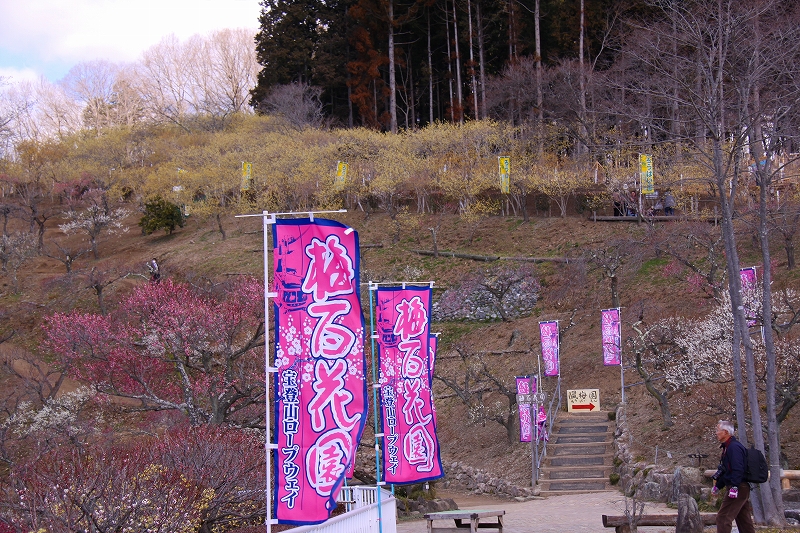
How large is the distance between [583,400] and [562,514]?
8.27 metres

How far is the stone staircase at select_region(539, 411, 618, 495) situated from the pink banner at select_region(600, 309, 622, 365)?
161cm

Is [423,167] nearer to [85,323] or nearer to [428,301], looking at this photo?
[85,323]

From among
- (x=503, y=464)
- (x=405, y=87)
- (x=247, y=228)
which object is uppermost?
(x=405, y=87)

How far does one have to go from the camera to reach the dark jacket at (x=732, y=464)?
325 inches

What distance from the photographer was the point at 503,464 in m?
20.7

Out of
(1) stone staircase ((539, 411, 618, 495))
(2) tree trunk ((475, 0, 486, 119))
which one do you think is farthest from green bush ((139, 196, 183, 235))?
(1) stone staircase ((539, 411, 618, 495))

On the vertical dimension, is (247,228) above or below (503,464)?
above

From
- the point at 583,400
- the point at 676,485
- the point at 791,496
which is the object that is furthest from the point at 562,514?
the point at 583,400

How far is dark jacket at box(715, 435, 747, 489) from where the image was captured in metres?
8.26

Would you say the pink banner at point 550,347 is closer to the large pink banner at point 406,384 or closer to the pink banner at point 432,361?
the pink banner at point 432,361

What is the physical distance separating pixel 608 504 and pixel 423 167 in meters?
26.5

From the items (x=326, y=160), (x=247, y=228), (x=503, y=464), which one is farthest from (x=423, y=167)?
(x=503, y=464)

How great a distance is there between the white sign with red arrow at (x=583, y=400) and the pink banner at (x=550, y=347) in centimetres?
76

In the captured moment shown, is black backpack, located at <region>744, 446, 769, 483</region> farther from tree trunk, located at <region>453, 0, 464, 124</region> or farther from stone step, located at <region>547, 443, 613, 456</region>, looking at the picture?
tree trunk, located at <region>453, 0, 464, 124</region>
